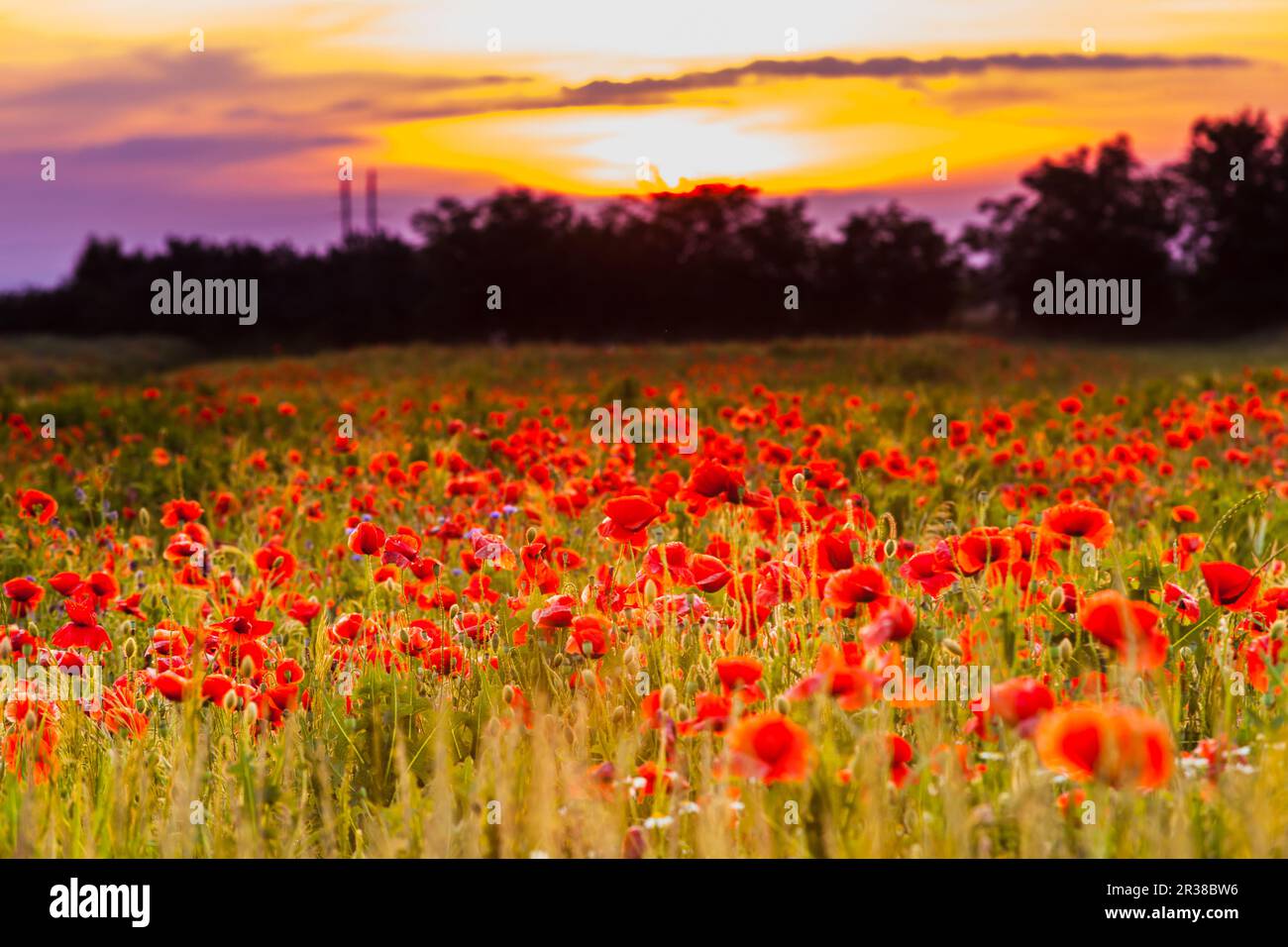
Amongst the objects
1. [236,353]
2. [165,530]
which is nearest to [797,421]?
[165,530]

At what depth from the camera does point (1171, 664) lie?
2830 millimetres

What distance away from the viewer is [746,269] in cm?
4422

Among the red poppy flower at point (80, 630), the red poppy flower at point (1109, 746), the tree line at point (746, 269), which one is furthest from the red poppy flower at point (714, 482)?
the tree line at point (746, 269)

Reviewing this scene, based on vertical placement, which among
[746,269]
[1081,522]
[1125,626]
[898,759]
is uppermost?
[746,269]

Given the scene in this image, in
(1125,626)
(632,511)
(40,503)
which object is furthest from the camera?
(40,503)

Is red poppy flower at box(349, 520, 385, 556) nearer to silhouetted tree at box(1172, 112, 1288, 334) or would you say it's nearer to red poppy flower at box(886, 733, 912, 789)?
red poppy flower at box(886, 733, 912, 789)

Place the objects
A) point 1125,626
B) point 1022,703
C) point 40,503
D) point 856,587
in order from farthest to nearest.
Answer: point 40,503
point 856,587
point 1125,626
point 1022,703

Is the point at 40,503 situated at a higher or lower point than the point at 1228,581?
higher

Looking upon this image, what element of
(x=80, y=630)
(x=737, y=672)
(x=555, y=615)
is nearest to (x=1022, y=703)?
(x=737, y=672)

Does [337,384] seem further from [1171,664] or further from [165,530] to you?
[1171,664]

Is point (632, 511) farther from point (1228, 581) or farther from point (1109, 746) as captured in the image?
point (1109, 746)

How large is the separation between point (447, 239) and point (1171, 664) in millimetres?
43620

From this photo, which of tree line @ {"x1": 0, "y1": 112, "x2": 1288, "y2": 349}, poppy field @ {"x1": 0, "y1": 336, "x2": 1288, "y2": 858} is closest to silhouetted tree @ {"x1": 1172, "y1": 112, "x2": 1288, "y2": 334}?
tree line @ {"x1": 0, "y1": 112, "x2": 1288, "y2": 349}

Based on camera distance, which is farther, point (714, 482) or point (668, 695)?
point (714, 482)
